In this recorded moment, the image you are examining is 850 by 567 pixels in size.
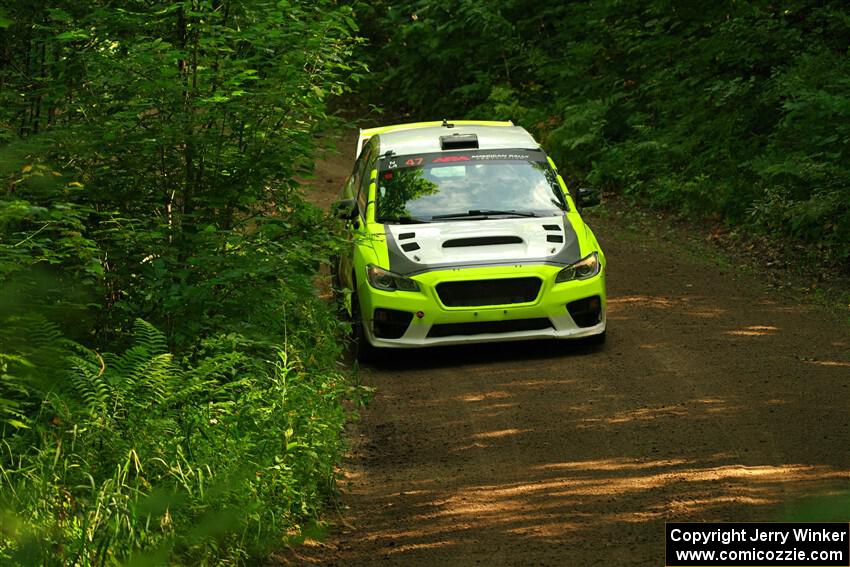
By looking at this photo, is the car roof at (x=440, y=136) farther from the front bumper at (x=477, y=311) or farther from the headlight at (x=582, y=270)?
the front bumper at (x=477, y=311)

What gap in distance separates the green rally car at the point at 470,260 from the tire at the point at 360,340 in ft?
0.06

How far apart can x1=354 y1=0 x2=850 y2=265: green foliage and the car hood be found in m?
2.09

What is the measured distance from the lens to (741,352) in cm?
1011

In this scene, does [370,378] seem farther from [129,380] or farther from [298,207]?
[129,380]

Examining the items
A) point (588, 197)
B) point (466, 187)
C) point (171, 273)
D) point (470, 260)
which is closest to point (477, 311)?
point (470, 260)

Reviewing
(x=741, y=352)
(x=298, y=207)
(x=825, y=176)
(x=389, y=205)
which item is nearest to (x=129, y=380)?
(x=298, y=207)

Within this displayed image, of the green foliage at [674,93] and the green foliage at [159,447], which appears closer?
the green foliage at [159,447]

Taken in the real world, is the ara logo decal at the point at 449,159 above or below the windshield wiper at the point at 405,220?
above

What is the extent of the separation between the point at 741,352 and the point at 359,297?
3.39 meters

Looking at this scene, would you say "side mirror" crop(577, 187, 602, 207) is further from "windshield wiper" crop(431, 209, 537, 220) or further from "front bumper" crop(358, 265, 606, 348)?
"front bumper" crop(358, 265, 606, 348)

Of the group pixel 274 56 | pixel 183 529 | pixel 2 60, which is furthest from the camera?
pixel 2 60

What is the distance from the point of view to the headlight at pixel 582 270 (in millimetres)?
10070

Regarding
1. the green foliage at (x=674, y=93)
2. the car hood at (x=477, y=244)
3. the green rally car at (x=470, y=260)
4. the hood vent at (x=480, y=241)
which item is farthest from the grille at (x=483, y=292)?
the green foliage at (x=674, y=93)

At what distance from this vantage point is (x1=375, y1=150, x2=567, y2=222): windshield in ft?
35.0
